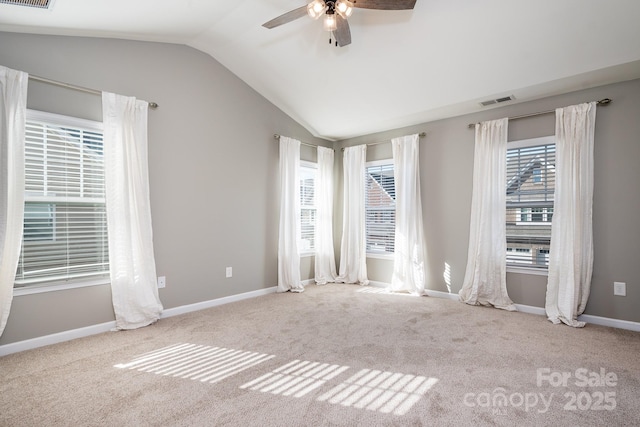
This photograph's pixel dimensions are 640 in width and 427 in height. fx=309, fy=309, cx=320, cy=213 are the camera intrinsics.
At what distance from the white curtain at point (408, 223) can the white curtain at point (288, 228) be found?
4.96 ft

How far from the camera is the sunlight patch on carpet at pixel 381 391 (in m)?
1.86

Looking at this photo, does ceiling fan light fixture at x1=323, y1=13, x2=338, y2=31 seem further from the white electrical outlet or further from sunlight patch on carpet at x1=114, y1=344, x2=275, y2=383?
the white electrical outlet

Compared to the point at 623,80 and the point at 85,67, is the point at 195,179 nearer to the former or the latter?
the point at 85,67

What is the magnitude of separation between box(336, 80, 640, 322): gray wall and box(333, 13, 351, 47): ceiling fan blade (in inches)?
89.0

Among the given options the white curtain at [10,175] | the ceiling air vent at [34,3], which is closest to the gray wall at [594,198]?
the ceiling air vent at [34,3]

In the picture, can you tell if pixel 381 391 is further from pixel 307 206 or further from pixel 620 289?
pixel 307 206

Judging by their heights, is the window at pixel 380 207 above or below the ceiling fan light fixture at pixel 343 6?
below

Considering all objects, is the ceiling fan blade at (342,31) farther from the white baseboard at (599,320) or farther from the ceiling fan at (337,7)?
the white baseboard at (599,320)

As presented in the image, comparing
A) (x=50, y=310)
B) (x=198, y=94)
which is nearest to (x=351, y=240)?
(x=198, y=94)

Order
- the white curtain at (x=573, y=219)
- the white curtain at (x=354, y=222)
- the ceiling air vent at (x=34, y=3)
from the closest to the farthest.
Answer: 1. the ceiling air vent at (x=34, y=3)
2. the white curtain at (x=573, y=219)
3. the white curtain at (x=354, y=222)

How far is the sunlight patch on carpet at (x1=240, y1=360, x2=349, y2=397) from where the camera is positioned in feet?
6.65

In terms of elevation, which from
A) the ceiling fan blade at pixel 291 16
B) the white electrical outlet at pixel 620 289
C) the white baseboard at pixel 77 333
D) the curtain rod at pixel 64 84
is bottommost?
the white baseboard at pixel 77 333

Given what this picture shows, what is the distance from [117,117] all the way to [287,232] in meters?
2.51

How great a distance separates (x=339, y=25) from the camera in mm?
2549
